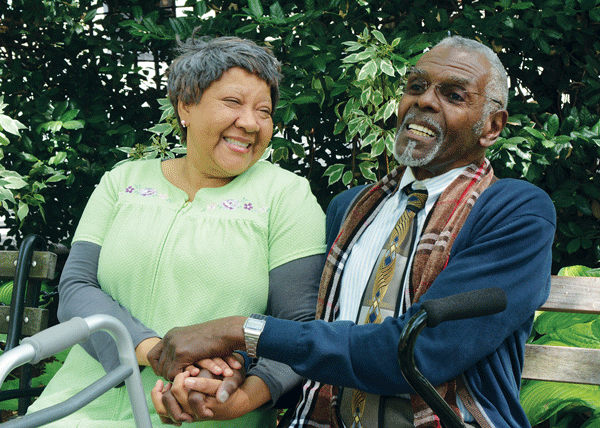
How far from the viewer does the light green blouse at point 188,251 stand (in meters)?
2.11

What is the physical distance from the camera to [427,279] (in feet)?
5.99

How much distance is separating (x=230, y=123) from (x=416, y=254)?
79 centimetres

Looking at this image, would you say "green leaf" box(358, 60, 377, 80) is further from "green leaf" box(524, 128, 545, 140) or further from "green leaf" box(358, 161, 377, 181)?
"green leaf" box(524, 128, 545, 140)

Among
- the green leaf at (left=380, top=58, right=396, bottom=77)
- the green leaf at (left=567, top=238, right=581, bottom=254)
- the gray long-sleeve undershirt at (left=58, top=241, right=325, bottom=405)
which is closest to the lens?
the gray long-sleeve undershirt at (left=58, top=241, right=325, bottom=405)

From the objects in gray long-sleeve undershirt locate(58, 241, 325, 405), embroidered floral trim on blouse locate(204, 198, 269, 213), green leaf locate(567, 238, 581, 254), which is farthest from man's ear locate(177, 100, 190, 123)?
green leaf locate(567, 238, 581, 254)

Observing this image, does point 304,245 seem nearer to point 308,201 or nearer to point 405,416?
point 308,201

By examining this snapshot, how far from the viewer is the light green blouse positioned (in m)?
2.11

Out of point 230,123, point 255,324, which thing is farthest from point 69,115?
point 255,324

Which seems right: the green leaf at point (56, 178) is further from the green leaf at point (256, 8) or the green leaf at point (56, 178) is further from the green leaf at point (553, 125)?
the green leaf at point (553, 125)

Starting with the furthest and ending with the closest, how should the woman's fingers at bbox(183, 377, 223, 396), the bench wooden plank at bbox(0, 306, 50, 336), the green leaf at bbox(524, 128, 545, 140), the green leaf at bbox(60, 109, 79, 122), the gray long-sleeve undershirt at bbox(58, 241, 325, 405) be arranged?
the green leaf at bbox(60, 109, 79, 122)
the green leaf at bbox(524, 128, 545, 140)
the bench wooden plank at bbox(0, 306, 50, 336)
the gray long-sleeve undershirt at bbox(58, 241, 325, 405)
the woman's fingers at bbox(183, 377, 223, 396)

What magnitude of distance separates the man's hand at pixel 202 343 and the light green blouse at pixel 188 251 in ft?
0.87

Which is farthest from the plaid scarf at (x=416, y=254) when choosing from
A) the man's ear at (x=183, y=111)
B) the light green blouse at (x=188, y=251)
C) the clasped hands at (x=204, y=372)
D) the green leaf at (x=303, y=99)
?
the man's ear at (x=183, y=111)

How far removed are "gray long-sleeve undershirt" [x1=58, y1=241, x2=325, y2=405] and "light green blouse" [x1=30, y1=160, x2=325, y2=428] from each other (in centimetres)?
4

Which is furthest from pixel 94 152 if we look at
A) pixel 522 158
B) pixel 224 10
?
pixel 522 158
